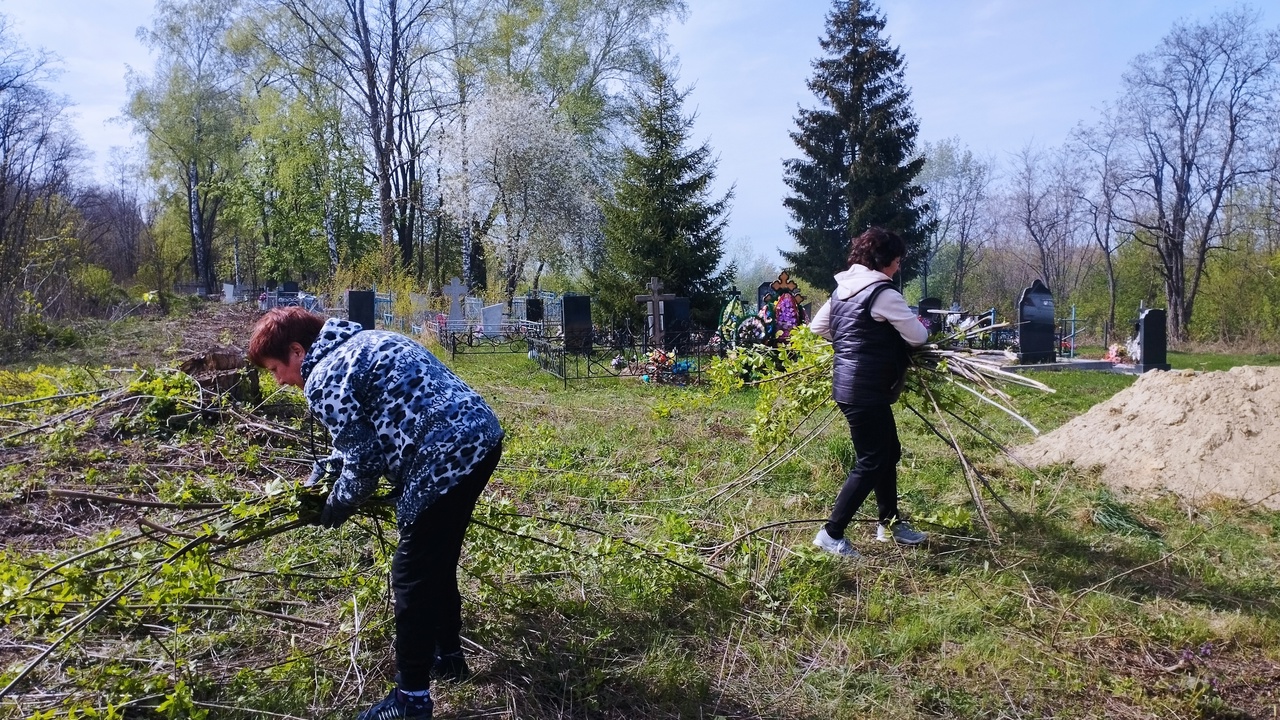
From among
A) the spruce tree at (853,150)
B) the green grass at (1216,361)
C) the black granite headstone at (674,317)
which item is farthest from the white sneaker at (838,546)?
the spruce tree at (853,150)

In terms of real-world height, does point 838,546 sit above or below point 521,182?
below

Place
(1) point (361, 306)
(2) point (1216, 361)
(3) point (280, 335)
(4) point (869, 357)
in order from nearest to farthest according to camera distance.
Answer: (3) point (280, 335)
(4) point (869, 357)
(1) point (361, 306)
(2) point (1216, 361)

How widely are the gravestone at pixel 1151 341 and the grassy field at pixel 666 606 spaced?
384 inches

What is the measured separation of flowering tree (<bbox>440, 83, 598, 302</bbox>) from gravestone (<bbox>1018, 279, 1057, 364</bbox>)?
16.5 meters

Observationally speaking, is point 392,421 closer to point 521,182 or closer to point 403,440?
point 403,440

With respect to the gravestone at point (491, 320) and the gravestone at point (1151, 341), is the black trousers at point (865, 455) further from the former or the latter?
the gravestone at point (491, 320)

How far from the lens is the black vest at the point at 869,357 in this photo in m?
3.70

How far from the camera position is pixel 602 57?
103 ft

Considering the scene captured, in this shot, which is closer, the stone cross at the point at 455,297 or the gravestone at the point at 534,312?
the stone cross at the point at 455,297

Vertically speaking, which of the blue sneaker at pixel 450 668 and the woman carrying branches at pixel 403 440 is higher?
the woman carrying branches at pixel 403 440

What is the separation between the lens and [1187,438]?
561 centimetres

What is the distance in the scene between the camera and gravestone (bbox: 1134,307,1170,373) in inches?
524

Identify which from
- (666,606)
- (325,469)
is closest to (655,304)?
(666,606)

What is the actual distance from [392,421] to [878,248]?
2453 mm
